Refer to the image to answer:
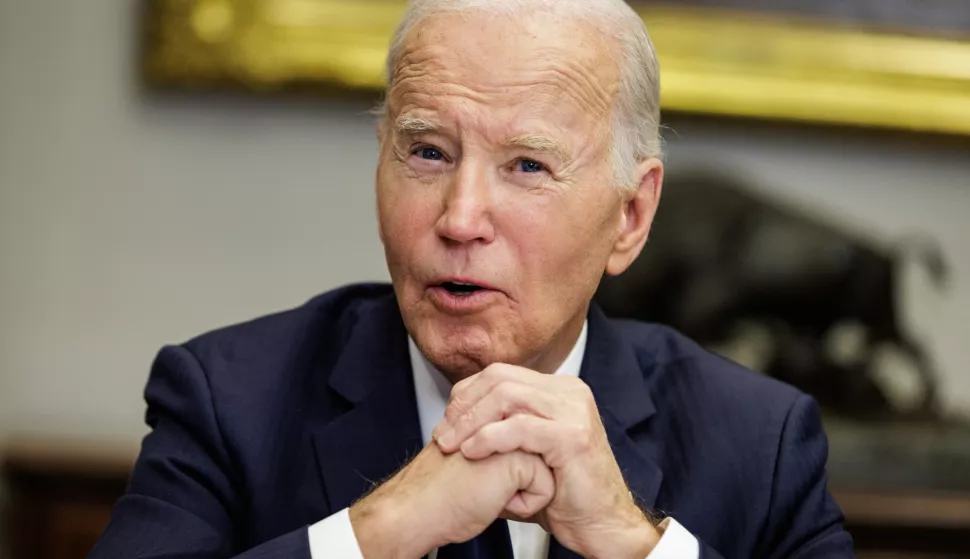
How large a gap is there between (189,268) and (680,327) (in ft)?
5.36

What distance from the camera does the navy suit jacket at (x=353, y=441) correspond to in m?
2.01

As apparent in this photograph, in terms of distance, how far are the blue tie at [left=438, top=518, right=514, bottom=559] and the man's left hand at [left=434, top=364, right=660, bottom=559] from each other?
144mm

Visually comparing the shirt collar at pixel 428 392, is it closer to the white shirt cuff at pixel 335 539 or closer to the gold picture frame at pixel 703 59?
the white shirt cuff at pixel 335 539

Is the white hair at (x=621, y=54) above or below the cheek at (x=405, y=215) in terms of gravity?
above

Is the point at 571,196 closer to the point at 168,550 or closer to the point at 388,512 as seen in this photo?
the point at 388,512

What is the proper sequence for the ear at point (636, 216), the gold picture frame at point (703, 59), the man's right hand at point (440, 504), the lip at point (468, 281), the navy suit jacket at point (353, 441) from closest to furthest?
the man's right hand at point (440, 504) → the lip at point (468, 281) → the navy suit jacket at point (353, 441) → the ear at point (636, 216) → the gold picture frame at point (703, 59)

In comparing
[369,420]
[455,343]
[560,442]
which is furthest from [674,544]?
[369,420]

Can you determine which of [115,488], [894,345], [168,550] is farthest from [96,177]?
[894,345]

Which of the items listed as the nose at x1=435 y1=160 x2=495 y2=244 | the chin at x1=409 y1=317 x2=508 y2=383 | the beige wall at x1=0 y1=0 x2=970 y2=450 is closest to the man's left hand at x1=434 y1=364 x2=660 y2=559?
the chin at x1=409 y1=317 x2=508 y2=383

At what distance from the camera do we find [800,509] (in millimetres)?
2117

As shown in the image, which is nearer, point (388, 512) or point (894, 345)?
point (388, 512)

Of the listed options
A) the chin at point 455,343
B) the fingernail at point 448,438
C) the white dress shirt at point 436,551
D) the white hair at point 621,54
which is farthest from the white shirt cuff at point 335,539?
the white hair at point 621,54

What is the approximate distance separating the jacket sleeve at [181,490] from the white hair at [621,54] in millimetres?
603

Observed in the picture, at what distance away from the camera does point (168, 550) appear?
1.89m
